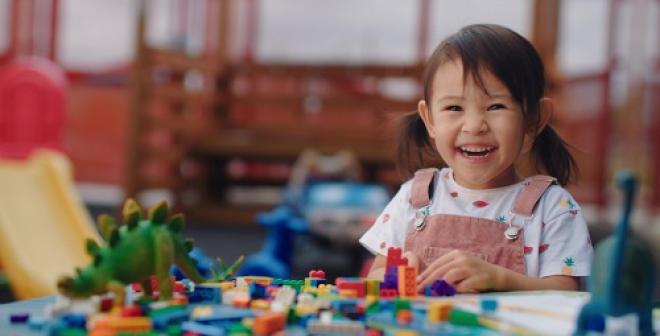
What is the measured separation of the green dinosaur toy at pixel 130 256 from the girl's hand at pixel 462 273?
24 centimetres

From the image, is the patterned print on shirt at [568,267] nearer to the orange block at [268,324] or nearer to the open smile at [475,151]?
the open smile at [475,151]

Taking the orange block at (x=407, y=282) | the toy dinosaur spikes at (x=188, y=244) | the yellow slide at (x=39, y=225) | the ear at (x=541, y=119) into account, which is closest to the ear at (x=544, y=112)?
the ear at (x=541, y=119)

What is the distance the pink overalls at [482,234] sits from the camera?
36.3 inches

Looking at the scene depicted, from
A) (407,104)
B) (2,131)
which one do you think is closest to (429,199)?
(2,131)

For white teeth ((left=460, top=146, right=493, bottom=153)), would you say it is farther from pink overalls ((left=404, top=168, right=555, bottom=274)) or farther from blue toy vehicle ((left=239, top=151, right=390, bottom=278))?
blue toy vehicle ((left=239, top=151, right=390, bottom=278))

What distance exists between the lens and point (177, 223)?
2.42ft

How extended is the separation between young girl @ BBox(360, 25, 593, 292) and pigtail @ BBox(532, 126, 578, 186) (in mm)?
17

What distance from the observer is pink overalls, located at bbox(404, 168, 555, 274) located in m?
0.92

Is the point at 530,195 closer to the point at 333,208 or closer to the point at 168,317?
the point at 168,317

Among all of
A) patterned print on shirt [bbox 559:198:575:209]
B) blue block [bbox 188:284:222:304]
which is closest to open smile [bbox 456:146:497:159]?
patterned print on shirt [bbox 559:198:575:209]

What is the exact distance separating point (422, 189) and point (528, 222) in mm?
141

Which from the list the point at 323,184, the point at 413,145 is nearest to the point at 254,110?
the point at 323,184

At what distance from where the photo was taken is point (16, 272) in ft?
9.14

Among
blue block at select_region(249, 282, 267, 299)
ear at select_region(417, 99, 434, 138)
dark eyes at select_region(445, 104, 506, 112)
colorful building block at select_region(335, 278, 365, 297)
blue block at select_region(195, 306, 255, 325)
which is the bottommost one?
blue block at select_region(249, 282, 267, 299)
